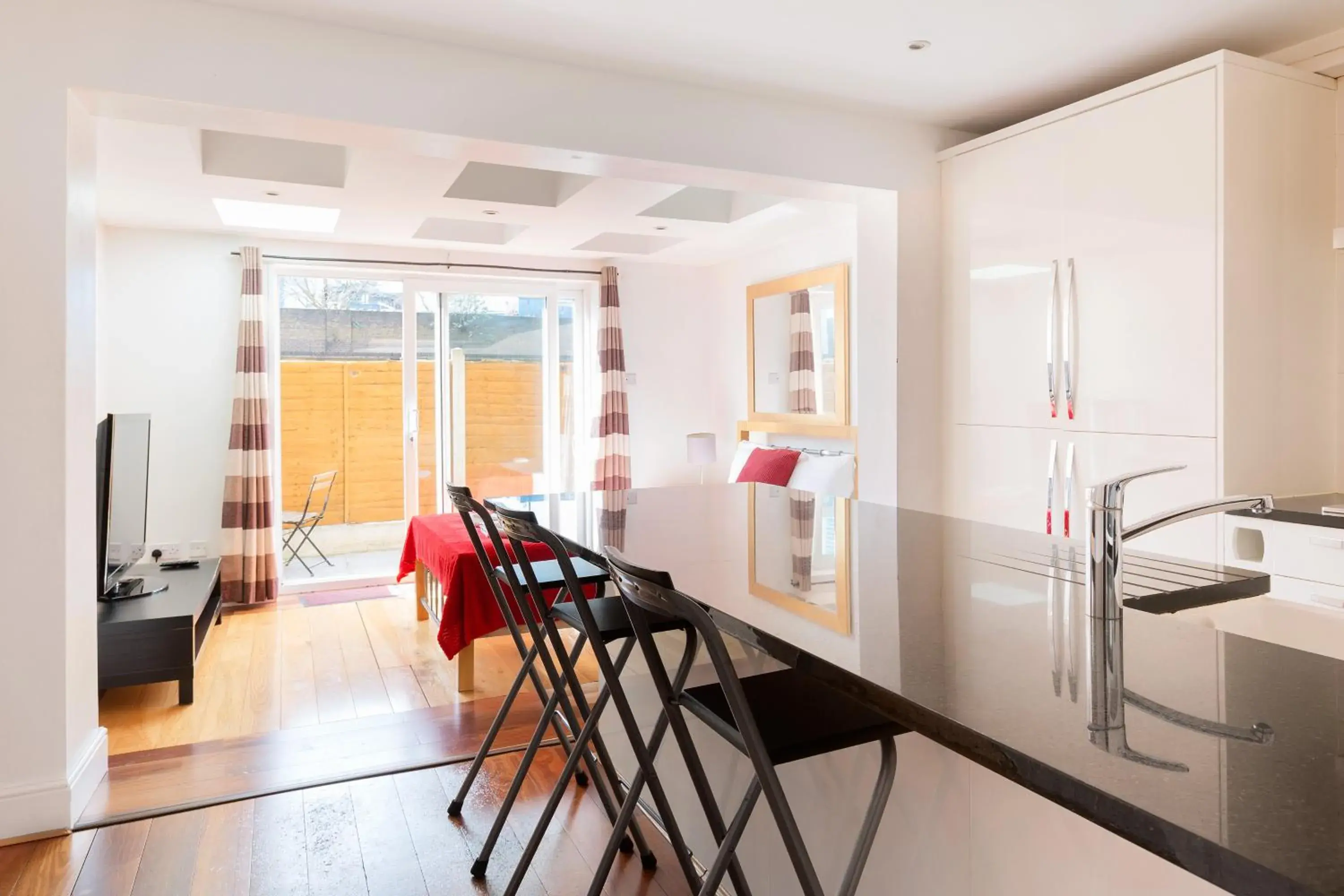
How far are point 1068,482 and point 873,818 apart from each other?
225cm

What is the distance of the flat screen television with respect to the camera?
3557 millimetres

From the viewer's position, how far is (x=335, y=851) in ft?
7.43

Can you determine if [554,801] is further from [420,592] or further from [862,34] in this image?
[420,592]

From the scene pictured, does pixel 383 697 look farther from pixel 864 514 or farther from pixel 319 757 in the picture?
pixel 864 514

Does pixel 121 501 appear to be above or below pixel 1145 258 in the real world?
below

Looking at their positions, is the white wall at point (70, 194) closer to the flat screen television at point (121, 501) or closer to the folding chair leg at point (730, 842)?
the flat screen television at point (121, 501)

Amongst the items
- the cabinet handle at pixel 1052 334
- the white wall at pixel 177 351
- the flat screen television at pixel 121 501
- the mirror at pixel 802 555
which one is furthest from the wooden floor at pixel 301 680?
the cabinet handle at pixel 1052 334

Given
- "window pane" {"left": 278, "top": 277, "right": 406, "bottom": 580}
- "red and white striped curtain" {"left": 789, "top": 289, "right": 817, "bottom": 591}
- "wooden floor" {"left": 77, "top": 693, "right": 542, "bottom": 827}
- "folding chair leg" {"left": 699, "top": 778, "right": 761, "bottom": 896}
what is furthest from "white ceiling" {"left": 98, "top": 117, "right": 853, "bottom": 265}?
"folding chair leg" {"left": 699, "top": 778, "right": 761, "bottom": 896}

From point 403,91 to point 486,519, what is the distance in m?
1.55

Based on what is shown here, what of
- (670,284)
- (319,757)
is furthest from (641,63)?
(670,284)

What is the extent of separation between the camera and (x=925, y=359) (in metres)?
3.71

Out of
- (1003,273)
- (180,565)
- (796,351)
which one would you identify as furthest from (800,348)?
(180,565)

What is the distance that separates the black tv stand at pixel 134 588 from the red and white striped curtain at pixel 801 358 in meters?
3.67

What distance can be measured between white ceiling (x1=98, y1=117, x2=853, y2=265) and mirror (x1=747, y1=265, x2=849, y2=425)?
33 centimetres
